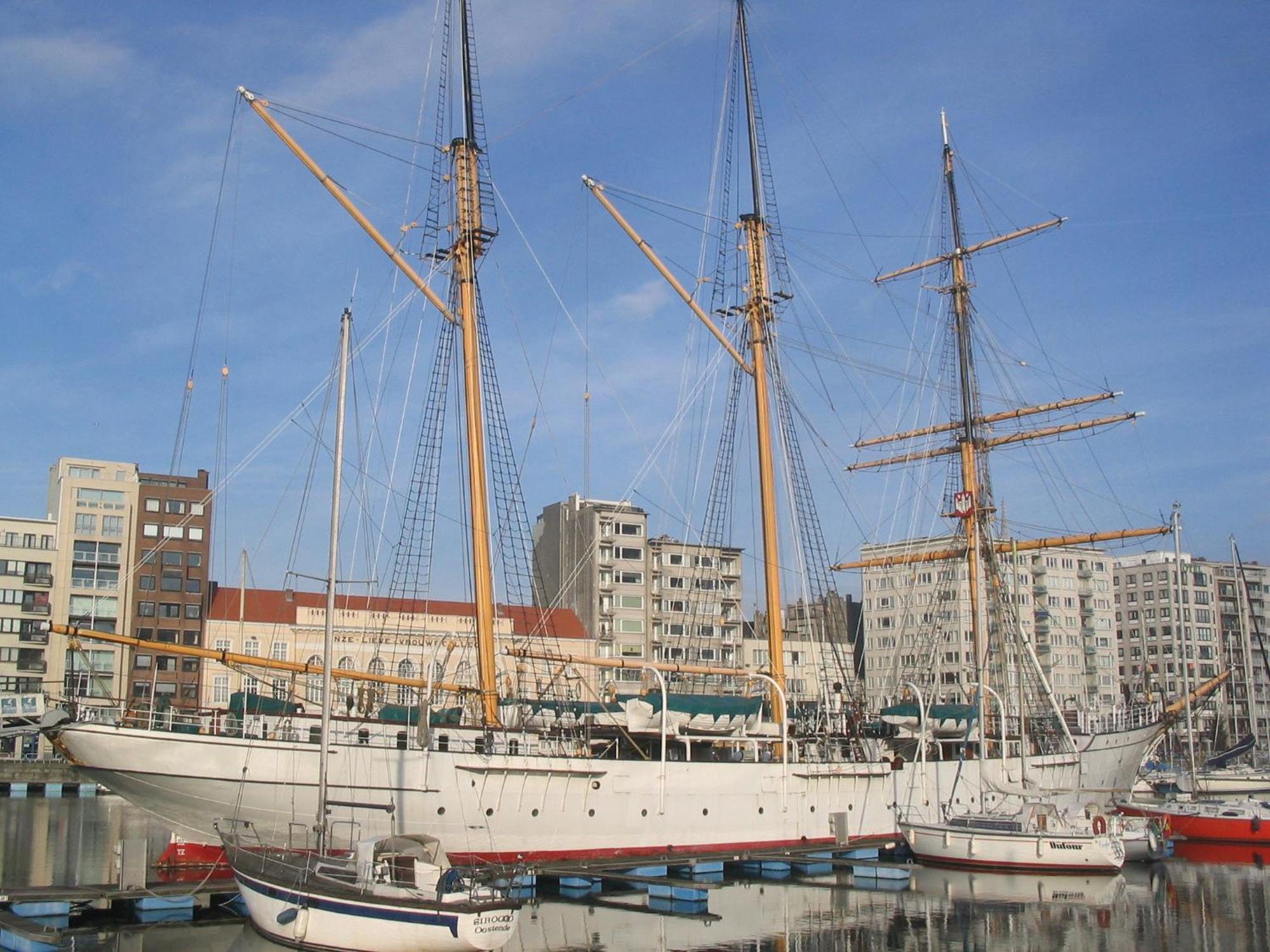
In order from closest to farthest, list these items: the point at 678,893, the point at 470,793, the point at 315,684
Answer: the point at 678,893, the point at 470,793, the point at 315,684

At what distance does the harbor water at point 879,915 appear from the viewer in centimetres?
2831

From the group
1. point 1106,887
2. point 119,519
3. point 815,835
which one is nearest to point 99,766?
point 815,835

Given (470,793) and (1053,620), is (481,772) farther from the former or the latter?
(1053,620)

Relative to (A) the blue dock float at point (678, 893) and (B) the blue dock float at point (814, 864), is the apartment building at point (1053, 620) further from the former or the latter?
(A) the blue dock float at point (678, 893)

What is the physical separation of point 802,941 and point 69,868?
→ 86.8 ft

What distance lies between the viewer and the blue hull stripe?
24.2 metres

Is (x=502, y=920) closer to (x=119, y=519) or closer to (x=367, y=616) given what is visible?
(x=367, y=616)

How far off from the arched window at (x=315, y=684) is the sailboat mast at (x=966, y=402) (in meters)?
31.5

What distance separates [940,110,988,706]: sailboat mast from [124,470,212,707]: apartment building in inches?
2609

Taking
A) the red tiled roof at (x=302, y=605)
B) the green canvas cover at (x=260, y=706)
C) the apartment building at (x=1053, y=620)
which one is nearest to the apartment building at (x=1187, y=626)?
the apartment building at (x=1053, y=620)

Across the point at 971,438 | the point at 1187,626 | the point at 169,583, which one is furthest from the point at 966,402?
the point at 1187,626

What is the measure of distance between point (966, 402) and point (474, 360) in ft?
110

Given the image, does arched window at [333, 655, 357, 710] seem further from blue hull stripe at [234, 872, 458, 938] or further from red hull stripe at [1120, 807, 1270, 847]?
red hull stripe at [1120, 807, 1270, 847]

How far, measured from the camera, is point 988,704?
5938 centimetres
